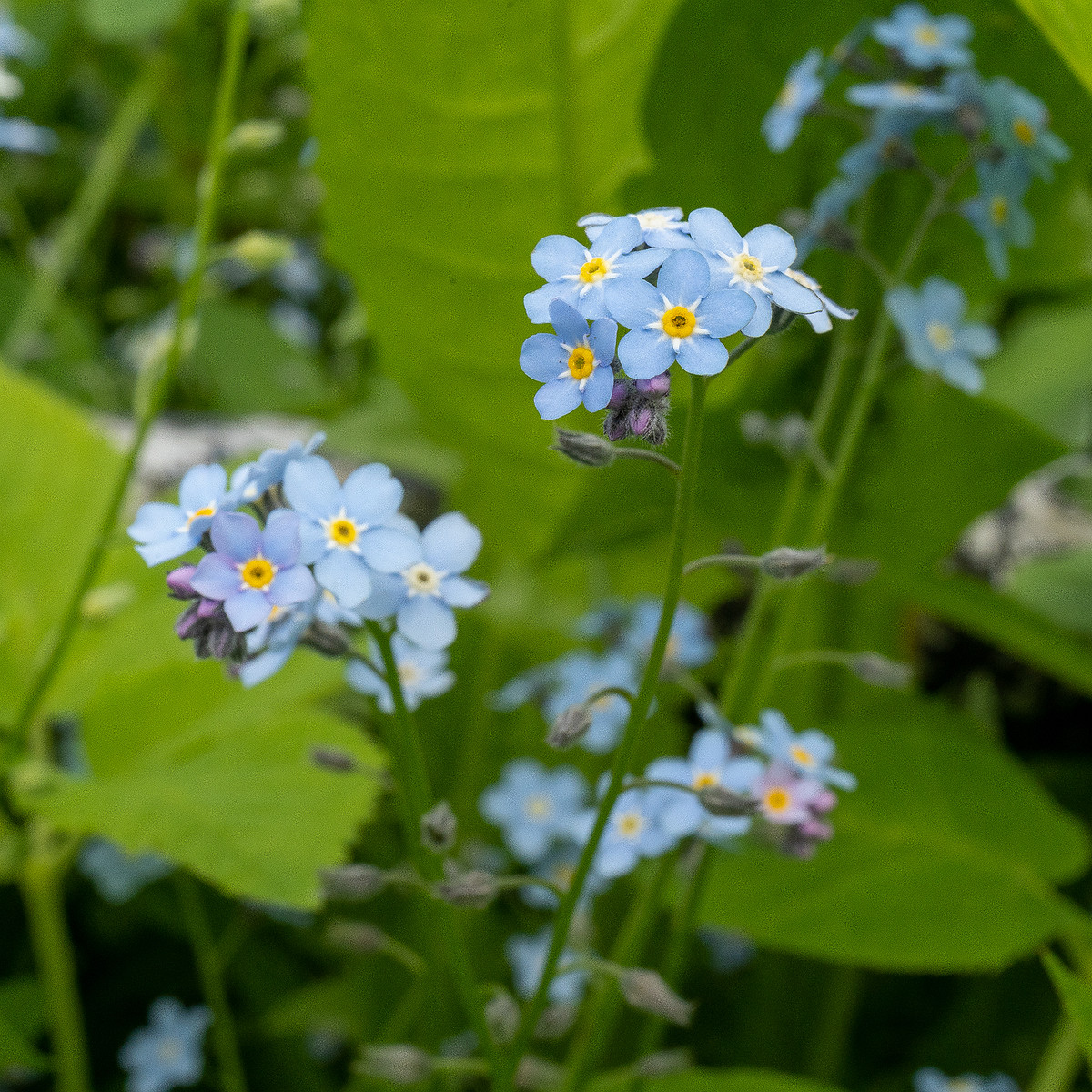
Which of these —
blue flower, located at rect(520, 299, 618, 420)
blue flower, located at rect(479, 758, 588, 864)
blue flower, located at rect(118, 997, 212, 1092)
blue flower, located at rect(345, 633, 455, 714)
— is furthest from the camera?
blue flower, located at rect(118, 997, 212, 1092)

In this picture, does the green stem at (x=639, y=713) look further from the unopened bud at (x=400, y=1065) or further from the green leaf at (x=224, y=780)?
the green leaf at (x=224, y=780)

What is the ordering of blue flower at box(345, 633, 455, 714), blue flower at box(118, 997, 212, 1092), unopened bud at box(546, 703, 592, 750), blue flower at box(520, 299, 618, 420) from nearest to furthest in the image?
blue flower at box(520, 299, 618, 420) → unopened bud at box(546, 703, 592, 750) → blue flower at box(345, 633, 455, 714) → blue flower at box(118, 997, 212, 1092)

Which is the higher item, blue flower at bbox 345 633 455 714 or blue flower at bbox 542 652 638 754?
blue flower at bbox 345 633 455 714

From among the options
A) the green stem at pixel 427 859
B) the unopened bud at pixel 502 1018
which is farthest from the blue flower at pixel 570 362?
the unopened bud at pixel 502 1018

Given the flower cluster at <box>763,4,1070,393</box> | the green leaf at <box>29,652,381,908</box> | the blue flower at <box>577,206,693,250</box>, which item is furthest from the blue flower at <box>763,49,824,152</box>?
the green leaf at <box>29,652,381,908</box>

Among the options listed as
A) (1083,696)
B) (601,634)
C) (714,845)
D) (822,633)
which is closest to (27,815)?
(601,634)

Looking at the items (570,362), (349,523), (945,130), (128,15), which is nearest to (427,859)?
(349,523)

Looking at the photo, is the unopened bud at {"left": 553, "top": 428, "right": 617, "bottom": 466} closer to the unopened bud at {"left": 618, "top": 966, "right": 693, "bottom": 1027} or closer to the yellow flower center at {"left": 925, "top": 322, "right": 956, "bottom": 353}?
the unopened bud at {"left": 618, "top": 966, "right": 693, "bottom": 1027}
